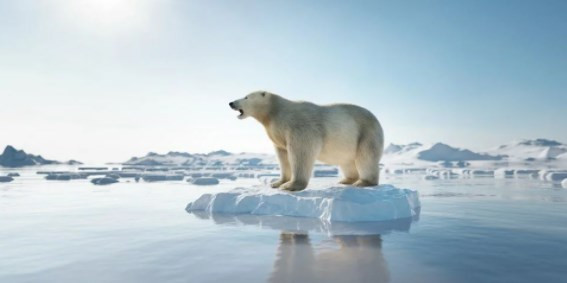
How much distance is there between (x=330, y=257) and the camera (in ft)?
12.5

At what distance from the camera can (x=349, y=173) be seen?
7980 mm

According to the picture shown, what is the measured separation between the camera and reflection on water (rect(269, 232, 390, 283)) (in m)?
3.13

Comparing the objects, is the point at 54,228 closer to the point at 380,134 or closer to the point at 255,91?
the point at 255,91

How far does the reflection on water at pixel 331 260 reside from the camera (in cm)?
313

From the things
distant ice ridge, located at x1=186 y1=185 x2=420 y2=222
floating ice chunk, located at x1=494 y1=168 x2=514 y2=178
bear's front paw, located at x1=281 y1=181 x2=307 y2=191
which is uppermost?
Answer: floating ice chunk, located at x1=494 y1=168 x2=514 y2=178

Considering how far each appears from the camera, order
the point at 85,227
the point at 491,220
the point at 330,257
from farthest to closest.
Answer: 1. the point at 491,220
2. the point at 85,227
3. the point at 330,257

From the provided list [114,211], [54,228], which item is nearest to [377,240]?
[54,228]

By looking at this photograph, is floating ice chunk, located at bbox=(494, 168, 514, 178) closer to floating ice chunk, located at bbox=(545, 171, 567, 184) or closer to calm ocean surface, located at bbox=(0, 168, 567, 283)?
floating ice chunk, located at bbox=(545, 171, 567, 184)

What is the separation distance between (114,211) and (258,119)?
408 cm

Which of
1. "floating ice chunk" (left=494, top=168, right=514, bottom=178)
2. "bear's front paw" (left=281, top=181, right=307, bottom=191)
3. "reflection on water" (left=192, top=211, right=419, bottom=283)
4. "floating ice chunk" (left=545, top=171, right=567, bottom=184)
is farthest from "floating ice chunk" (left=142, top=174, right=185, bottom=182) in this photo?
"floating ice chunk" (left=494, top=168, right=514, bottom=178)

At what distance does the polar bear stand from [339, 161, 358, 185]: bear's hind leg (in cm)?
18

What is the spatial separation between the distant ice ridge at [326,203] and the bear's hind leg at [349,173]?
2.88 ft

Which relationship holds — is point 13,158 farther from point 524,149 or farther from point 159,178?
point 524,149

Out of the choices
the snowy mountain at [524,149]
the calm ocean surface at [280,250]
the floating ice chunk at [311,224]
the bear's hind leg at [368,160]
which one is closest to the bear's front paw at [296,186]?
the floating ice chunk at [311,224]
